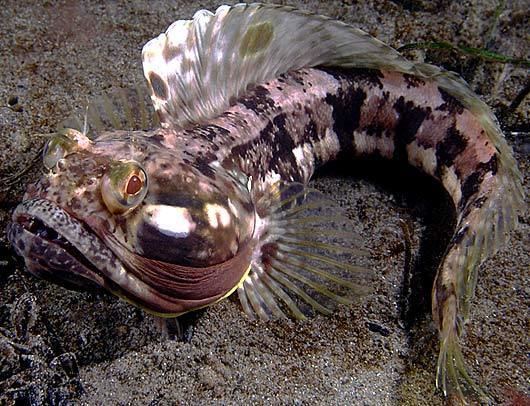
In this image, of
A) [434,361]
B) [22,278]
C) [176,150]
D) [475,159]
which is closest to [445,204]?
[475,159]

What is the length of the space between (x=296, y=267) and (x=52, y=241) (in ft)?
3.67

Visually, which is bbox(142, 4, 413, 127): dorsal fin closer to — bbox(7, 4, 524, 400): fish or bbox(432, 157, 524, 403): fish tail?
bbox(7, 4, 524, 400): fish

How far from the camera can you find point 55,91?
3.45m

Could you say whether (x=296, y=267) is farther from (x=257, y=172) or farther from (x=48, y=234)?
(x=48, y=234)

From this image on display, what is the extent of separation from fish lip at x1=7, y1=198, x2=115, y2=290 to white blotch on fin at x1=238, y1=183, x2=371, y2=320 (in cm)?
80

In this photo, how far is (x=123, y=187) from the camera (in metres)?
1.82

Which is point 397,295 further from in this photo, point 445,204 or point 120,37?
point 120,37

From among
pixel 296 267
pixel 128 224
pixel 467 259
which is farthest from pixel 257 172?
pixel 467 259

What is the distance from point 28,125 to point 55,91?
0.36 metres

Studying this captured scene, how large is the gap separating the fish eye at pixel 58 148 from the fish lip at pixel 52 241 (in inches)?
6.7

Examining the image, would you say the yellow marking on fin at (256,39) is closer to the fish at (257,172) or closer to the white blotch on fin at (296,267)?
the fish at (257,172)

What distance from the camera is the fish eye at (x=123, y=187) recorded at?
5.98 ft

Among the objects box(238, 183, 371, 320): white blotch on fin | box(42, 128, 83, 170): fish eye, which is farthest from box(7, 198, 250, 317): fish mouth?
box(238, 183, 371, 320): white blotch on fin

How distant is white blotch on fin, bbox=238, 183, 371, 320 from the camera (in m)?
2.46
